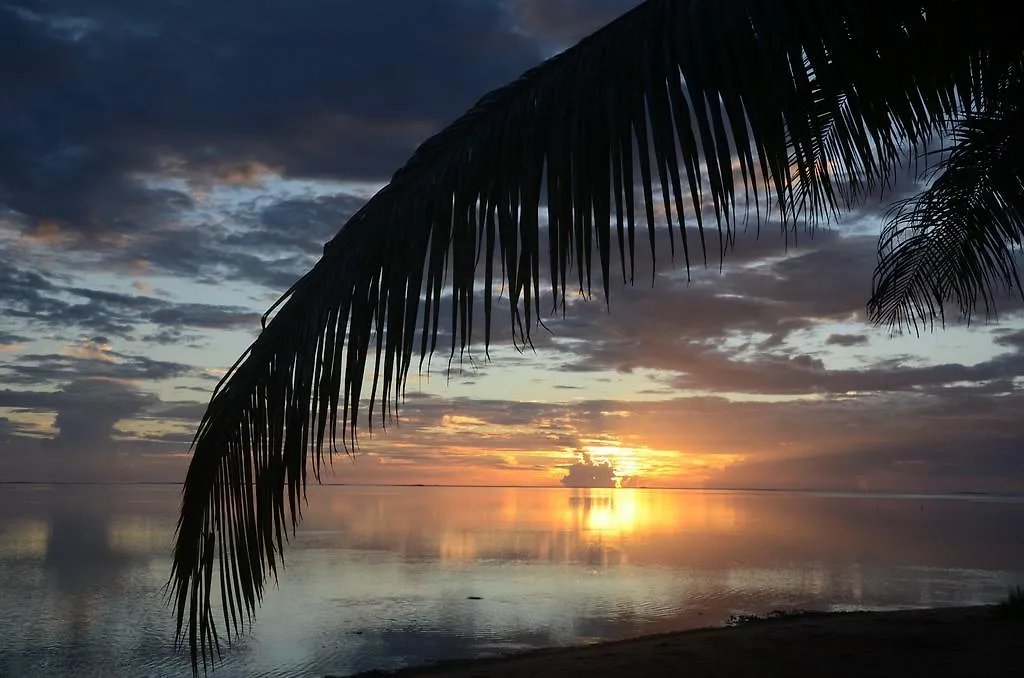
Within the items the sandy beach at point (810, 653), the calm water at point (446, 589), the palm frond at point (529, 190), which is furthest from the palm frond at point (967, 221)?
the calm water at point (446, 589)

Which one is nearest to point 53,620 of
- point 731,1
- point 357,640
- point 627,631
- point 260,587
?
point 357,640

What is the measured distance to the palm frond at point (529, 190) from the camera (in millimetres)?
2434

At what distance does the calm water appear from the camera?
17.5 m

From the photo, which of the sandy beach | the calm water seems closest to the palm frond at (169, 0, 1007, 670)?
the sandy beach

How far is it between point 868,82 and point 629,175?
106cm

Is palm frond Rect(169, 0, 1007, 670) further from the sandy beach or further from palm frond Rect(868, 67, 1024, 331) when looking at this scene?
the sandy beach

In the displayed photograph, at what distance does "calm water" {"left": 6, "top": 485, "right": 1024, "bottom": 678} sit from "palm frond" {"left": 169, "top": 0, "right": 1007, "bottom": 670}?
13.6m

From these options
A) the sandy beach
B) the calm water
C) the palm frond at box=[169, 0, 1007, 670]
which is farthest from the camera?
the calm water

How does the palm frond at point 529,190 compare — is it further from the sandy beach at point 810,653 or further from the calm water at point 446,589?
the calm water at point 446,589

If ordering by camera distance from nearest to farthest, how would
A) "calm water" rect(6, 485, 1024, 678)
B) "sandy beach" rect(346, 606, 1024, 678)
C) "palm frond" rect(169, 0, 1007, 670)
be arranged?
"palm frond" rect(169, 0, 1007, 670) → "sandy beach" rect(346, 606, 1024, 678) → "calm water" rect(6, 485, 1024, 678)

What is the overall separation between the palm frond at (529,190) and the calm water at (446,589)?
13.6 m

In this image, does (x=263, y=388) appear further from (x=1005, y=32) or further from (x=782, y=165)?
(x=1005, y=32)

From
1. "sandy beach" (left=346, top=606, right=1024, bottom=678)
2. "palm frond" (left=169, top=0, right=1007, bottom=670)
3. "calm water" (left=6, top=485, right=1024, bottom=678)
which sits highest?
"palm frond" (left=169, top=0, right=1007, bottom=670)

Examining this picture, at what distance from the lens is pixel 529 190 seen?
8.22 ft
